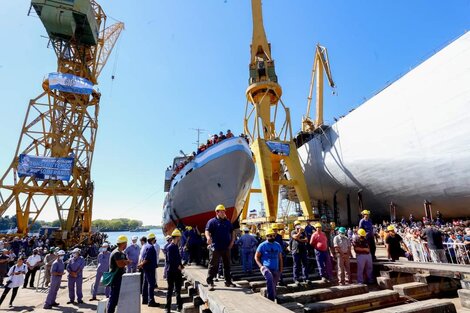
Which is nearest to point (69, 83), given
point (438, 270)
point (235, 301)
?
point (235, 301)

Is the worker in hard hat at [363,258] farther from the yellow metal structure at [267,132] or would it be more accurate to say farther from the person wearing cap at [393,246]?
the yellow metal structure at [267,132]

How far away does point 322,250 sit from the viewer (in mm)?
6031

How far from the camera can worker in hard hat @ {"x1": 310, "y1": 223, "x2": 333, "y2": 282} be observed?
6.04 m

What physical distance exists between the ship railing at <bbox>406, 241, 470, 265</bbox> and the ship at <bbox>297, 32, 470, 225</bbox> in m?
10.7

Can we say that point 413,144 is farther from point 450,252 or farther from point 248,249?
point 248,249

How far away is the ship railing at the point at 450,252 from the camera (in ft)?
24.6

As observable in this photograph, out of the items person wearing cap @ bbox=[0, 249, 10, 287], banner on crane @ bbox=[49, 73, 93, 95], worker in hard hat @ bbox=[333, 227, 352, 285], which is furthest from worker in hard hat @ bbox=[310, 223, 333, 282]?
banner on crane @ bbox=[49, 73, 93, 95]

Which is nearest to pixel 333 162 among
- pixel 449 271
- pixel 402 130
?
pixel 402 130

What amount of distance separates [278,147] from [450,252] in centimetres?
1659

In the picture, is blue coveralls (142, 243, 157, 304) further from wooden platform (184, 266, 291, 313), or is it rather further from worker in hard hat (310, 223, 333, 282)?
worker in hard hat (310, 223, 333, 282)

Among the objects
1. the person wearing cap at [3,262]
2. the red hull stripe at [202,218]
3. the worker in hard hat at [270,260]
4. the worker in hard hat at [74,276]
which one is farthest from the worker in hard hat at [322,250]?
the person wearing cap at [3,262]

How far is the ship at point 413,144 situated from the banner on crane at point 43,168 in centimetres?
2547

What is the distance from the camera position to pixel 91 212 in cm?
2438

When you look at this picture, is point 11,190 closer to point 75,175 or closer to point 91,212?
point 75,175
